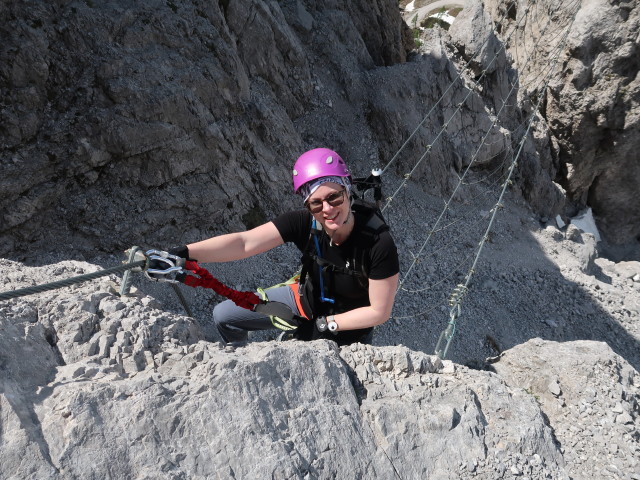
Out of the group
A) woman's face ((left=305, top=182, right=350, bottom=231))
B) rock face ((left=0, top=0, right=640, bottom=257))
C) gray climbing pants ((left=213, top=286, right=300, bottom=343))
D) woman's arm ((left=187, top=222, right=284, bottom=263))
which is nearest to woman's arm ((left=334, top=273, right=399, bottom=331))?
woman's face ((left=305, top=182, right=350, bottom=231))

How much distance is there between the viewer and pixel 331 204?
10.7ft

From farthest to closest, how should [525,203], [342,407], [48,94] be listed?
[525,203] → [48,94] → [342,407]

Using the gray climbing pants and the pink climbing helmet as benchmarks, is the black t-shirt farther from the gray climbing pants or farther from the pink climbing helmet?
the pink climbing helmet

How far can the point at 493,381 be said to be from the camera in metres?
3.28

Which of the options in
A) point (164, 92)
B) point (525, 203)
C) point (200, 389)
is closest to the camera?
point (200, 389)

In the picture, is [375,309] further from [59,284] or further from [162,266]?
[59,284]

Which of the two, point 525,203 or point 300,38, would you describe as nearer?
point 300,38

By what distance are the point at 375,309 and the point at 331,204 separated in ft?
2.59

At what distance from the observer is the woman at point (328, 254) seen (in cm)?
331

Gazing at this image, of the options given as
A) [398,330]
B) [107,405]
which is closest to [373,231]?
[107,405]

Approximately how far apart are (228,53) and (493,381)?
6.26 m

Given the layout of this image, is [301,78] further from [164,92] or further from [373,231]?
[373,231]

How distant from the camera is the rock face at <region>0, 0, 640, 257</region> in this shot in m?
6.06

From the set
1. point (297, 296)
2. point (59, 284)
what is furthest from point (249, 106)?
point (59, 284)
